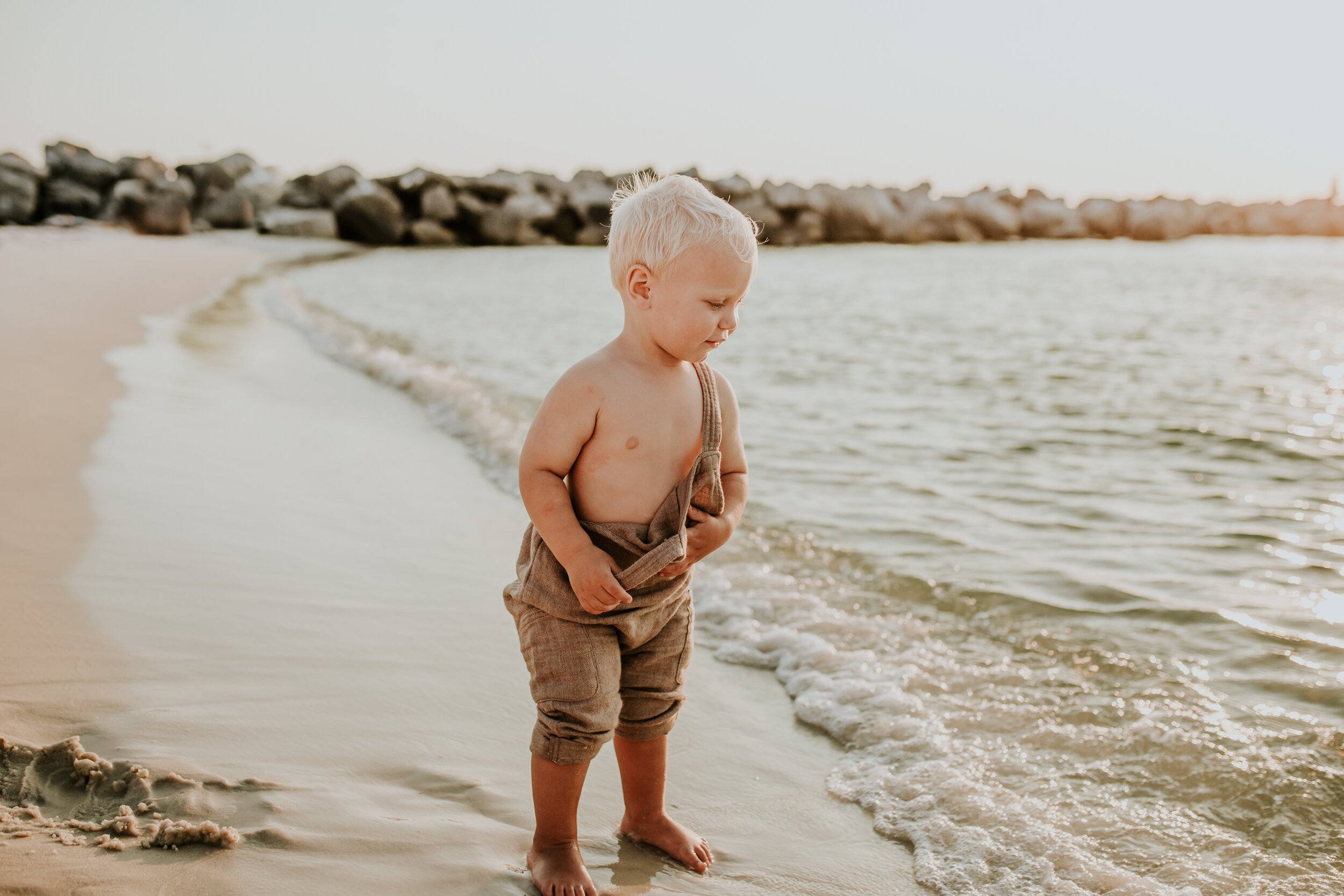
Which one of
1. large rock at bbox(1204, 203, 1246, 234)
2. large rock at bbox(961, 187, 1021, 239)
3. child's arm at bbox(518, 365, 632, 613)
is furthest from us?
large rock at bbox(1204, 203, 1246, 234)

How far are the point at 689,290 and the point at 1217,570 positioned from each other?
10.7 feet

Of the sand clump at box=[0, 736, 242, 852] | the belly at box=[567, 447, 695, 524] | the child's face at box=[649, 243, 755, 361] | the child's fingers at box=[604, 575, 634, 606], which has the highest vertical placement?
the child's face at box=[649, 243, 755, 361]

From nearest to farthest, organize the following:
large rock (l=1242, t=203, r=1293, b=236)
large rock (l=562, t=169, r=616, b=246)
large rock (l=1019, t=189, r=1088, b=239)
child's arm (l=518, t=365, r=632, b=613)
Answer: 1. child's arm (l=518, t=365, r=632, b=613)
2. large rock (l=562, t=169, r=616, b=246)
3. large rock (l=1019, t=189, r=1088, b=239)
4. large rock (l=1242, t=203, r=1293, b=236)

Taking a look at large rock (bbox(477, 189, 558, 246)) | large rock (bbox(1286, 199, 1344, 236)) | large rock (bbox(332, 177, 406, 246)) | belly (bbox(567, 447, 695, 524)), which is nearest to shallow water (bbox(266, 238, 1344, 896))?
belly (bbox(567, 447, 695, 524))

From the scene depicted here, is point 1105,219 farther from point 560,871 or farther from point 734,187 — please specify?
point 560,871

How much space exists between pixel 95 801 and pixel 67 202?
136 feet

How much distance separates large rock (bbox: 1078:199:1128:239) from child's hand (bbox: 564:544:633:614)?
54.3 metres

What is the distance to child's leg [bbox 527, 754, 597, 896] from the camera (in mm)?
2031

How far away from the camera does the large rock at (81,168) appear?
38.0 metres

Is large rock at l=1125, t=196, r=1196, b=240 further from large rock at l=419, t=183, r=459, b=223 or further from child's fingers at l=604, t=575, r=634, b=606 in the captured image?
child's fingers at l=604, t=575, r=634, b=606

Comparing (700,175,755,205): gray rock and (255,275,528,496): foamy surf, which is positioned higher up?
(700,175,755,205): gray rock

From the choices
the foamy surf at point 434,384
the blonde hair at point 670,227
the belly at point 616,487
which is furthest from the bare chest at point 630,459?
the foamy surf at point 434,384

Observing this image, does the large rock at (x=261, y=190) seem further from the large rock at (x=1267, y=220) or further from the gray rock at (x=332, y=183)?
the large rock at (x=1267, y=220)

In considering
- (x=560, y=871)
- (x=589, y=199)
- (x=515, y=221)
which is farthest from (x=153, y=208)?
(x=560, y=871)
